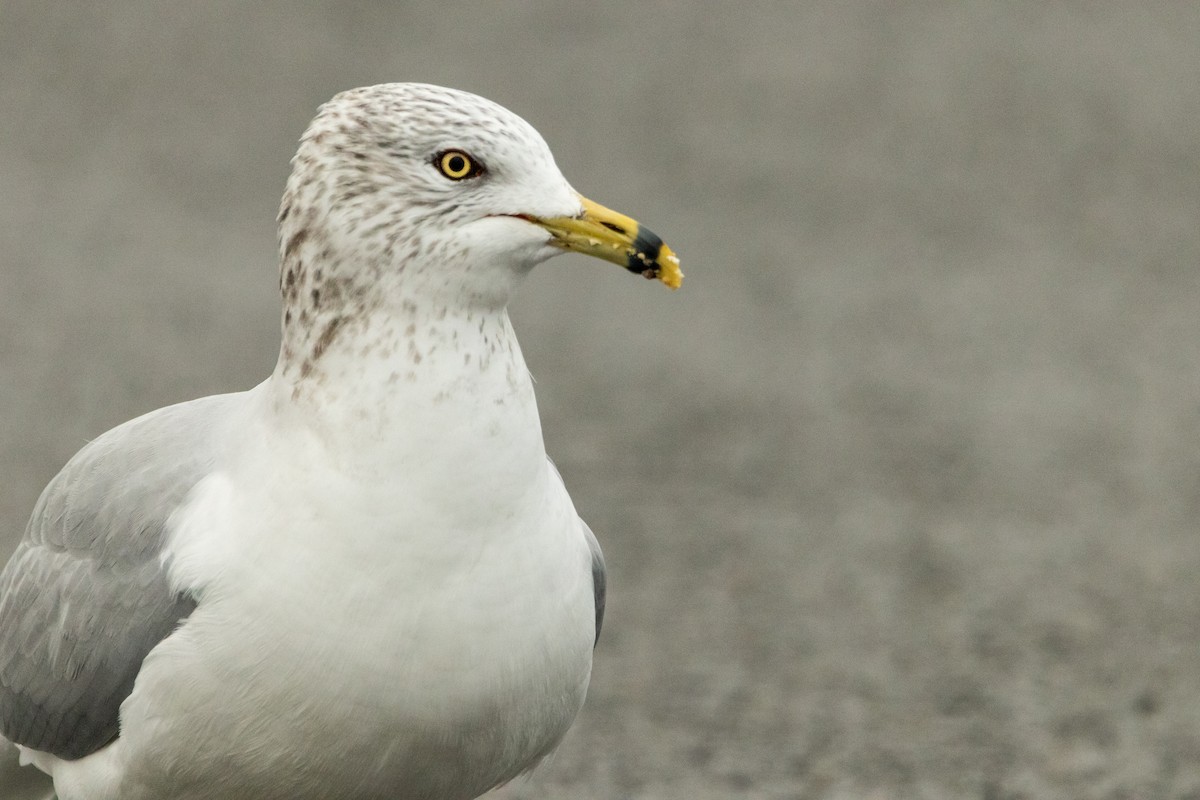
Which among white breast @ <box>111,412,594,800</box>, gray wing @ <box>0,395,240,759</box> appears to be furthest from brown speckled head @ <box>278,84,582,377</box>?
gray wing @ <box>0,395,240,759</box>

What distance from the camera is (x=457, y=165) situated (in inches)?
121

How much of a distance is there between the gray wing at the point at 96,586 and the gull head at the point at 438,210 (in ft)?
1.81

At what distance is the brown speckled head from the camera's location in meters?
3.05

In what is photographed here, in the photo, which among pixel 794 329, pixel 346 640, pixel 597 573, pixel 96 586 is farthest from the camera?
pixel 794 329

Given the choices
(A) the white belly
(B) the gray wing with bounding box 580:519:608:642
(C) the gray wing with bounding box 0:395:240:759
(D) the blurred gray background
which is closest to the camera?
(A) the white belly

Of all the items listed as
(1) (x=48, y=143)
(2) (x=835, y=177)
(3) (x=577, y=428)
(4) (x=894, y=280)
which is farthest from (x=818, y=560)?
(1) (x=48, y=143)

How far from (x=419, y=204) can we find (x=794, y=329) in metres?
6.58

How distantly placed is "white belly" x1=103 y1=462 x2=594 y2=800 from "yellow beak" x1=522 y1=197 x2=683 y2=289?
0.49 m

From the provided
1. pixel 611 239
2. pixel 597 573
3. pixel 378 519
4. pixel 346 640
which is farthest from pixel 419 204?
pixel 597 573

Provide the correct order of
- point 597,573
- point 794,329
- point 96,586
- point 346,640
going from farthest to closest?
point 794,329
point 597,573
point 96,586
point 346,640

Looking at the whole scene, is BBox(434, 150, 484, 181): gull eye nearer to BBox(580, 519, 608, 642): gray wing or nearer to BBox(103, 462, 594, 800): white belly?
BBox(103, 462, 594, 800): white belly

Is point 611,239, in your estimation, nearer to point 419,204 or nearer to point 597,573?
point 419,204

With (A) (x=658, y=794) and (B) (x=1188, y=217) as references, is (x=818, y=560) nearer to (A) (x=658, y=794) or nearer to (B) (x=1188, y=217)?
(A) (x=658, y=794)

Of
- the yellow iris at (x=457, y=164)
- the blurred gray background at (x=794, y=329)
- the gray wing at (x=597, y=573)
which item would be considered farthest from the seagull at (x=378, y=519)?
the blurred gray background at (x=794, y=329)
